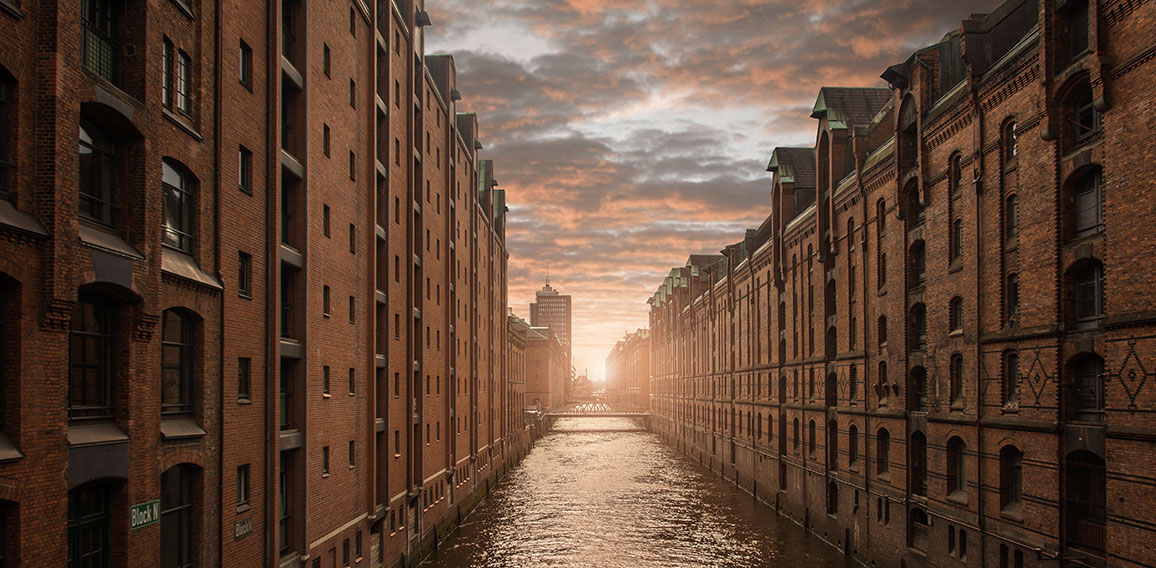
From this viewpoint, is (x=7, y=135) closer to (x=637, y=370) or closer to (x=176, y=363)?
(x=176, y=363)

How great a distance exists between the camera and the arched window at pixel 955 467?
25969 millimetres

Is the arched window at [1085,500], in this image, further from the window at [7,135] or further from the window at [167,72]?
the window at [7,135]

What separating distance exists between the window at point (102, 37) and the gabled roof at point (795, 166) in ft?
123

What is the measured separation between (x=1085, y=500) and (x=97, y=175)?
809 inches

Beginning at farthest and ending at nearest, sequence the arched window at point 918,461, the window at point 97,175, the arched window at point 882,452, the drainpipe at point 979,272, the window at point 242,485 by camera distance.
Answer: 1. the arched window at point 882,452
2. the arched window at point 918,461
3. the drainpipe at point 979,272
4. the window at point 242,485
5. the window at point 97,175

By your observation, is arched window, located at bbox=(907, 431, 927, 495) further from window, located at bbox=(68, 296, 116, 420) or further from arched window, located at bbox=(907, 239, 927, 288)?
window, located at bbox=(68, 296, 116, 420)

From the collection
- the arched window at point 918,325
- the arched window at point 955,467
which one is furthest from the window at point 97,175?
the arched window at point 918,325

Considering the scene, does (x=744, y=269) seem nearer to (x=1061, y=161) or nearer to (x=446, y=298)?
(x=446, y=298)

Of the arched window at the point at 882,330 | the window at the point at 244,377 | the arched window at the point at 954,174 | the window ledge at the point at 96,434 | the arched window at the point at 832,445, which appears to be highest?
the arched window at the point at 954,174

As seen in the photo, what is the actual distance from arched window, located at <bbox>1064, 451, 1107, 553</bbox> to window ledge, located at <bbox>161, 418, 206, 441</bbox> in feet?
60.0

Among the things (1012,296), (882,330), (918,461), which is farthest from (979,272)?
(882,330)

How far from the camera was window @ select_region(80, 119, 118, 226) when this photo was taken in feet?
44.1

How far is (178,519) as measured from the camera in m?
16.2

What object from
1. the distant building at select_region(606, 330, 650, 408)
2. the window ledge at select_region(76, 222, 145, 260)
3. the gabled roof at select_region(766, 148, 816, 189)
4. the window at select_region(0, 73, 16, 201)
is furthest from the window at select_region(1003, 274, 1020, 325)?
the distant building at select_region(606, 330, 650, 408)
